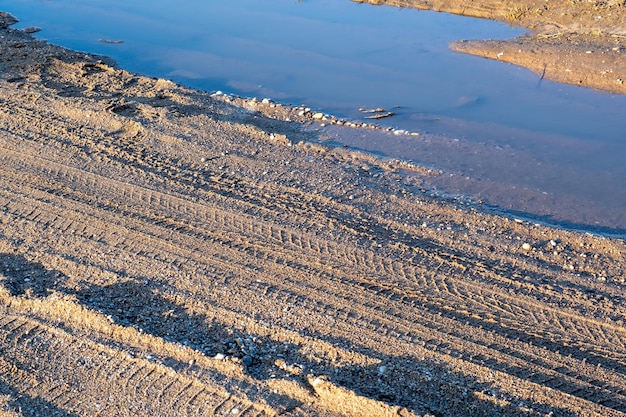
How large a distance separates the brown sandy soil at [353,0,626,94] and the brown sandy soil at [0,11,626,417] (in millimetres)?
6259

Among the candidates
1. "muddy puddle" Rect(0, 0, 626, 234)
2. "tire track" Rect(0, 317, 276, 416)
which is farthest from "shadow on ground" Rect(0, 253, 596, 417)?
"muddy puddle" Rect(0, 0, 626, 234)

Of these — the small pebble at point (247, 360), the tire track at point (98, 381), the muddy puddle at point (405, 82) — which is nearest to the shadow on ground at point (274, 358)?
the small pebble at point (247, 360)

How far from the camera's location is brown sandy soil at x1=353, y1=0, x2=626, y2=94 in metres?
13.2

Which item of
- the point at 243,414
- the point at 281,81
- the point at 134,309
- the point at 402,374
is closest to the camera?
the point at 243,414

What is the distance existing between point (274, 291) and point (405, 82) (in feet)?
26.3

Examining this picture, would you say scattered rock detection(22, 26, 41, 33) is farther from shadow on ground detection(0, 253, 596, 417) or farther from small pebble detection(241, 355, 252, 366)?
small pebble detection(241, 355, 252, 366)

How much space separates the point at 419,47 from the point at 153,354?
1152 cm

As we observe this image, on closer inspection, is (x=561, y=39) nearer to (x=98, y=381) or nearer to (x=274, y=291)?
(x=274, y=291)

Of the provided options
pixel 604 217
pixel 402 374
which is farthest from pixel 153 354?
pixel 604 217

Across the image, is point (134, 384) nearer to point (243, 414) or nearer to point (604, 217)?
point (243, 414)

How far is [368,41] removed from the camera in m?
15.4

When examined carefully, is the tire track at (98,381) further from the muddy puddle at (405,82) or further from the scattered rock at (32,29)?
the scattered rock at (32,29)

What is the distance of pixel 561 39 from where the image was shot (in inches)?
582

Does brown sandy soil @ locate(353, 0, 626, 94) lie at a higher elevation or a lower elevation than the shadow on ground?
higher
